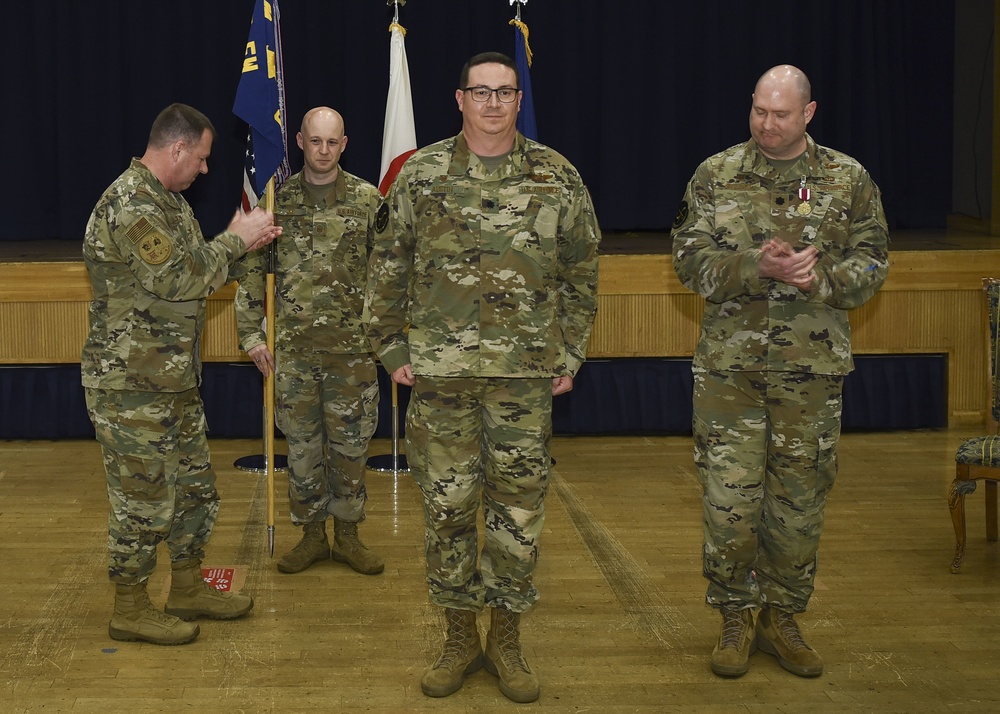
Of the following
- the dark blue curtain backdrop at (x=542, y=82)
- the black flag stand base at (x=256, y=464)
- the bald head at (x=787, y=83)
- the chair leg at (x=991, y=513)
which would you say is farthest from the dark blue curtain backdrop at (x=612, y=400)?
the bald head at (x=787, y=83)

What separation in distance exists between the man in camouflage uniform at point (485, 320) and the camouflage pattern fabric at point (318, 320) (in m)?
1.14

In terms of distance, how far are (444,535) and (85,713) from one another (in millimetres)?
1070

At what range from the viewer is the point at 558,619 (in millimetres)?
4086

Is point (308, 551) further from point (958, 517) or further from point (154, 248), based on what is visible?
point (958, 517)

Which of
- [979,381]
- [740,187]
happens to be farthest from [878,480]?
[740,187]

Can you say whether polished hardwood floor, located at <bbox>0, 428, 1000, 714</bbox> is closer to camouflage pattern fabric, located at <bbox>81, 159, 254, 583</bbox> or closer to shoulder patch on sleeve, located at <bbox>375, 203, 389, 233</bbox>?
camouflage pattern fabric, located at <bbox>81, 159, 254, 583</bbox>

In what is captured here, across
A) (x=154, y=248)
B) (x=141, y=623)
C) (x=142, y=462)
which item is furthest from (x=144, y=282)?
(x=141, y=623)

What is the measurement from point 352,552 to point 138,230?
1614 mm

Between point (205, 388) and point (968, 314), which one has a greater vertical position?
point (968, 314)

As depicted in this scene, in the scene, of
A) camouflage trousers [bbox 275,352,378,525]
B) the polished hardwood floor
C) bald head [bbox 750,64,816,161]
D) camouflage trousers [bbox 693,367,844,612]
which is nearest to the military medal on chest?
bald head [bbox 750,64,816,161]

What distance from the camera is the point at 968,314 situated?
6914 mm

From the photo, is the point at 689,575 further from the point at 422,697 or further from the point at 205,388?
the point at 205,388

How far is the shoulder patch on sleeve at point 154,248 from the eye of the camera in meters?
3.54

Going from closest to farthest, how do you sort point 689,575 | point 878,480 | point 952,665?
point 952,665 < point 689,575 < point 878,480
